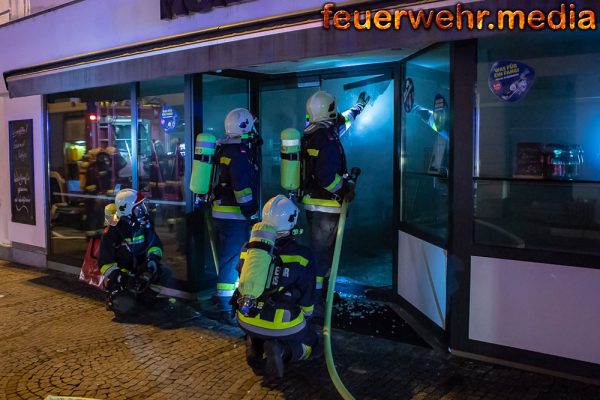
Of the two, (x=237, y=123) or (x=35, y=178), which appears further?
(x=35, y=178)

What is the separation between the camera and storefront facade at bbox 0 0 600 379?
3.93 meters

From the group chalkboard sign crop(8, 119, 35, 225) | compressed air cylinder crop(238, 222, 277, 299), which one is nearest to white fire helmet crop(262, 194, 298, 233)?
compressed air cylinder crop(238, 222, 277, 299)

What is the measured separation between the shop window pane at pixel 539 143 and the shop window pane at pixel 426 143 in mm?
401

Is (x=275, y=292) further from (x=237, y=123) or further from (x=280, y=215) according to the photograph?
(x=237, y=123)

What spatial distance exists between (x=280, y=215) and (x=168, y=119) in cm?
295

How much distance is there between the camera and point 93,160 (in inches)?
292

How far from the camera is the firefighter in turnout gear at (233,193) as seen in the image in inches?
213

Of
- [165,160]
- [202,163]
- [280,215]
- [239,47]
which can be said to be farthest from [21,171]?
[280,215]

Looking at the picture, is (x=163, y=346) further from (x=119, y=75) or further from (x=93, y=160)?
(x=93, y=160)

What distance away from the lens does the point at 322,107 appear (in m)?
5.15

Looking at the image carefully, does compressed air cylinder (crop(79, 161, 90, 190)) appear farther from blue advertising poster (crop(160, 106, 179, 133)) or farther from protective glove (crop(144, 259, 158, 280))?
protective glove (crop(144, 259, 158, 280))

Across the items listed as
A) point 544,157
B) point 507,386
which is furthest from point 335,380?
point 544,157

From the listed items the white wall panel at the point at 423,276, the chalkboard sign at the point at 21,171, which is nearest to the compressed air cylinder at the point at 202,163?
the white wall panel at the point at 423,276

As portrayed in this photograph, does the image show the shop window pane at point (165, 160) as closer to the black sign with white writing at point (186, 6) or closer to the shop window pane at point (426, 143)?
the black sign with white writing at point (186, 6)
